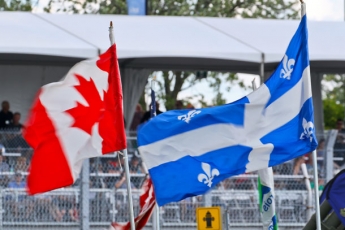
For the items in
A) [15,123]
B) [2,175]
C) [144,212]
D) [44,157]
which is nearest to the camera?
[44,157]

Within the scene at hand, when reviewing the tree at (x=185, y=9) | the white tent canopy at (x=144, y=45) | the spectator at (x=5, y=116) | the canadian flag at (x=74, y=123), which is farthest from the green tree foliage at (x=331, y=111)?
the canadian flag at (x=74, y=123)

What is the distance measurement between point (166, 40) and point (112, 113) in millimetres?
7436

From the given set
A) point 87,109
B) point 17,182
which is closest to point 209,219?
point 87,109

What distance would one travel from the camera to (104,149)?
26.8ft

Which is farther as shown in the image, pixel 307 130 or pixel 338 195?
pixel 338 195

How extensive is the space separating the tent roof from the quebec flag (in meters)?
6.66

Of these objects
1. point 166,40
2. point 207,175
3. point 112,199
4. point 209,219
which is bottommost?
point 209,219

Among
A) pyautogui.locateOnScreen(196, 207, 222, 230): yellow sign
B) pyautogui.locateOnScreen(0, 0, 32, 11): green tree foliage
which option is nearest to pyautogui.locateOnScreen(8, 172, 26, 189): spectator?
pyautogui.locateOnScreen(196, 207, 222, 230): yellow sign

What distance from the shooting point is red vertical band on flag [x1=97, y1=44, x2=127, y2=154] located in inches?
323

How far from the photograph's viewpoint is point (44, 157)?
780cm

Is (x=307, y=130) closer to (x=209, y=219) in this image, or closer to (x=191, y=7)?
(x=209, y=219)

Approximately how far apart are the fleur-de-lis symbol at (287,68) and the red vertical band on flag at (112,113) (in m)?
1.46

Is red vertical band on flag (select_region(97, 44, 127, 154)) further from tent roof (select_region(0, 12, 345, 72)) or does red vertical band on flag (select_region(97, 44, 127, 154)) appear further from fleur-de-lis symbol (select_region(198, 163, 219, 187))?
tent roof (select_region(0, 12, 345, 72))

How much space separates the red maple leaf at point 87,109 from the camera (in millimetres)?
8086
